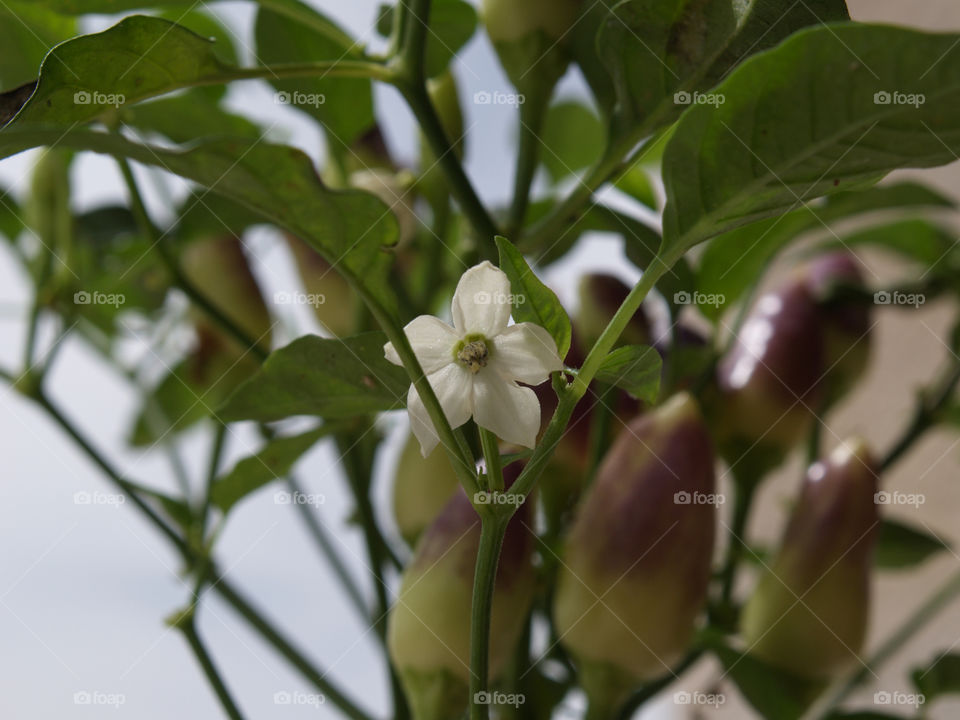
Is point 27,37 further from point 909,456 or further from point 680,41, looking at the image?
point 909,456

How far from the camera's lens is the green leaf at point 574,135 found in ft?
1.22

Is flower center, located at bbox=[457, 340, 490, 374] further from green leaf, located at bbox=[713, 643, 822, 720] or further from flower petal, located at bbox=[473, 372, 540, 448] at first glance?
green leaf, located at bbox=[713, 643, 822, 720]

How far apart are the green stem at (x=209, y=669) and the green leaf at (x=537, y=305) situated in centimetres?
12

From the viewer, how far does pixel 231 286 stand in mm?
312

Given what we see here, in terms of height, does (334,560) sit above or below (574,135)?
below

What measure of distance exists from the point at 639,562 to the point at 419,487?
0.22 ft

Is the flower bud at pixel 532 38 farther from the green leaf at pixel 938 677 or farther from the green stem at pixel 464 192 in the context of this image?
the green leaf at pixel 938 677

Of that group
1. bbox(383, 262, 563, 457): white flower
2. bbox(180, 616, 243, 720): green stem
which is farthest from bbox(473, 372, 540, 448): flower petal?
bbox(180, 616, 243, 720): green stem

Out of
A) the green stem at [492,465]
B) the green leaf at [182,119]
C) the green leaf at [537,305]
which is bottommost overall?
the green stem at [492,465]

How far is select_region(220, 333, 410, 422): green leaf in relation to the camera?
7.1 inches

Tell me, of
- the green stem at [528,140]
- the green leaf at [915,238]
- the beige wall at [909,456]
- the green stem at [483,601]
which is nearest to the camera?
the green stem at [483,601]

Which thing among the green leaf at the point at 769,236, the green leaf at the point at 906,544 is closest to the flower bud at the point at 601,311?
the green leaf at the point at 769,236

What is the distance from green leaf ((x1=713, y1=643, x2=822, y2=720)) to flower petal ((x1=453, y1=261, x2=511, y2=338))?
143mm

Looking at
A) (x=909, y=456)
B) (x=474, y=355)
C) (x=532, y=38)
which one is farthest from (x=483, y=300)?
(x=909, y=456)
